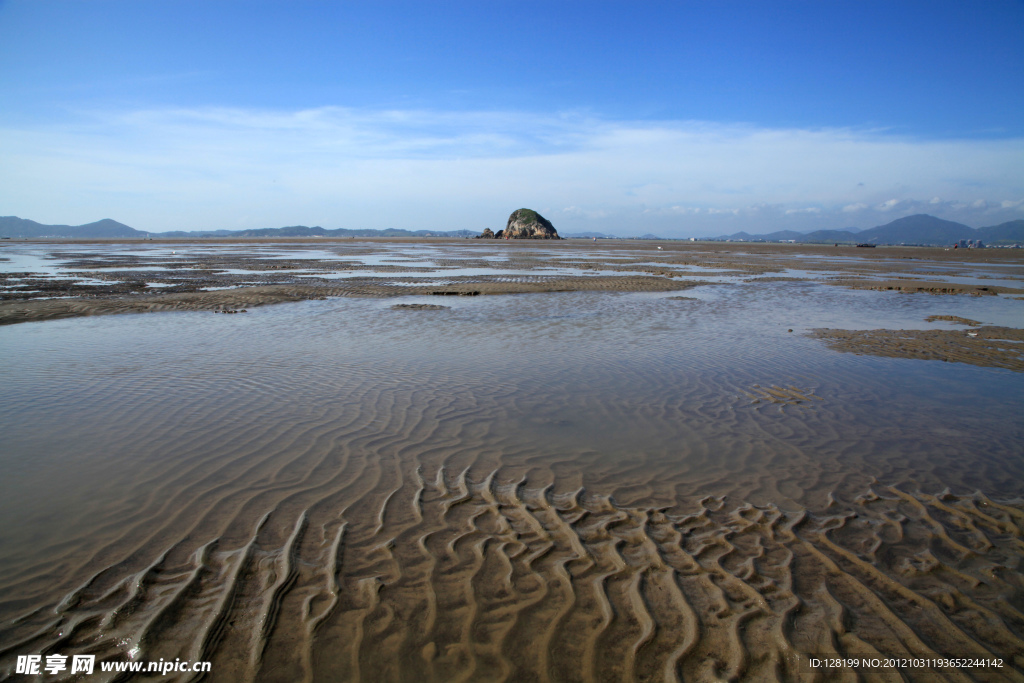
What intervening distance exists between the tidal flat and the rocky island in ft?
412

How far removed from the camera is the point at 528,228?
134 metres

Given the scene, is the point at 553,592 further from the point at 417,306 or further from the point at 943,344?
the point at 417,306

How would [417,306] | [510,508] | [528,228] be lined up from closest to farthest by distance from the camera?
[510,508] < [417,306] < [528,228]

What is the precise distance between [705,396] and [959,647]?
5378mm

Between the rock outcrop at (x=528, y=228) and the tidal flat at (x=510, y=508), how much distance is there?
412ft

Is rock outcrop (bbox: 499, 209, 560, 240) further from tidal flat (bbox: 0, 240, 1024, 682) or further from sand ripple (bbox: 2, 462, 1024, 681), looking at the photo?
sand ripple (bbox: 2, 462, 1024, 681)

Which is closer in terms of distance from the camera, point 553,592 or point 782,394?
point 553,592

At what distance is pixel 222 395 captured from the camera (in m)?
8.25

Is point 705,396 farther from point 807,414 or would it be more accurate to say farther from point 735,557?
point 735,557

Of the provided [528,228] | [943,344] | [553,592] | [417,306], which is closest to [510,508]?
[553,592]

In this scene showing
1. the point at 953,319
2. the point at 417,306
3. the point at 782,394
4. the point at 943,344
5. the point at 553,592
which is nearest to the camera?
the point at 553,592

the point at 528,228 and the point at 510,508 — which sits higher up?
the point at 528,228

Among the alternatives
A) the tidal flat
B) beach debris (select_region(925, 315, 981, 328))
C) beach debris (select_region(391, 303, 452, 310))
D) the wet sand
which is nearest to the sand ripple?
the tidal flat

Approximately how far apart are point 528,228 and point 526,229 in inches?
24.7
